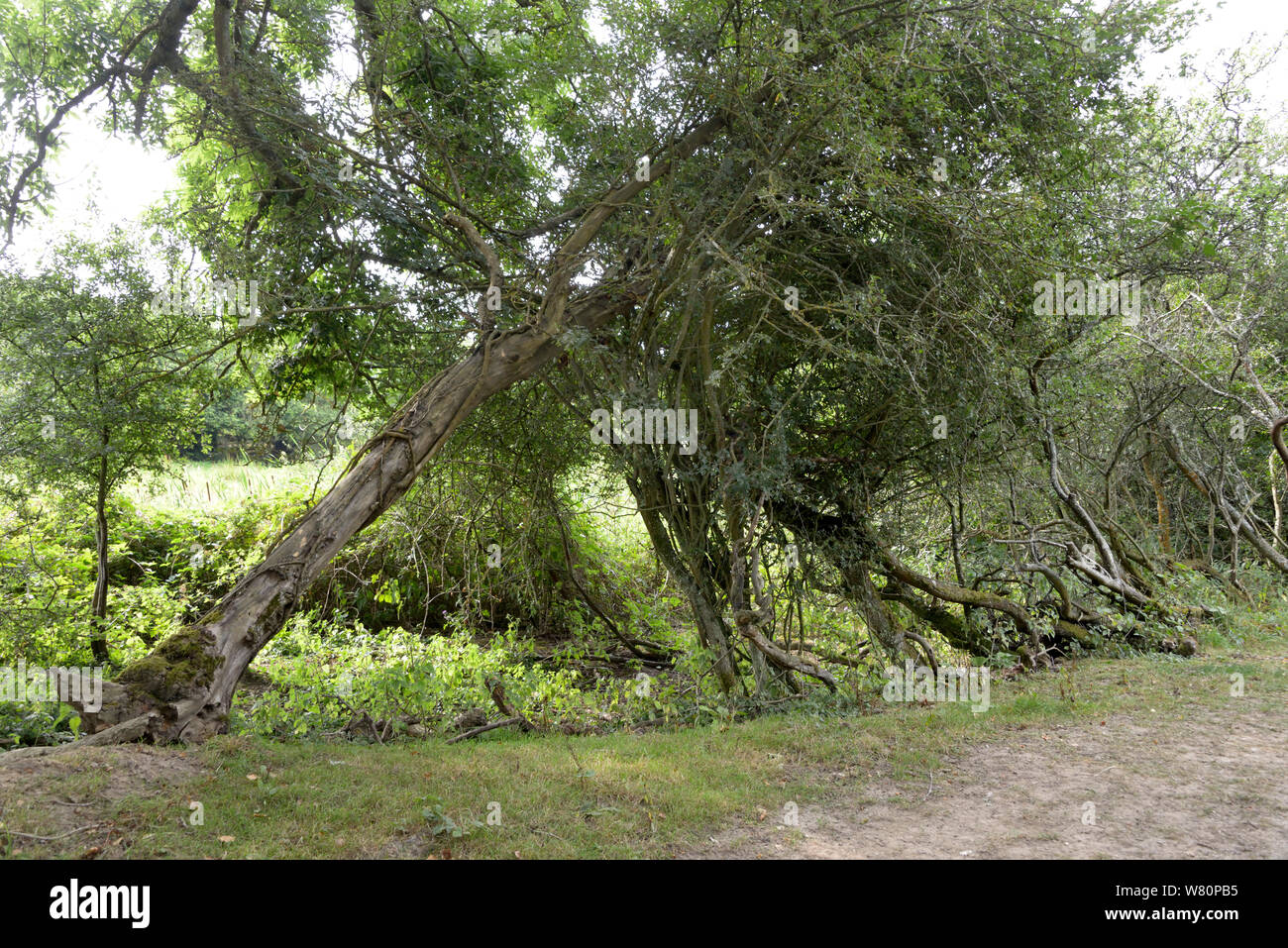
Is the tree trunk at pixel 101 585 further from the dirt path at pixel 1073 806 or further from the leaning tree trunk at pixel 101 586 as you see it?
the dirt path at pixel 1073 806

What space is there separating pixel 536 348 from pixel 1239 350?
28.3 ft

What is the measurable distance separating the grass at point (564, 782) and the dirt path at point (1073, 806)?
203 millimetres

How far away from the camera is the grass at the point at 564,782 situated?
140 inches

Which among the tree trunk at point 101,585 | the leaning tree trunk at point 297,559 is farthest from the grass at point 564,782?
the tree trunk at point 101,585

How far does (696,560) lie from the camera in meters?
7.25

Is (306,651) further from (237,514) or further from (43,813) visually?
(43,813)

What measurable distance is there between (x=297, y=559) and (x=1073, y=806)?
5015mm

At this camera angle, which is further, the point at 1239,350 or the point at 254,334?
the point at 1239,350

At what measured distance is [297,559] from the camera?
5.48m

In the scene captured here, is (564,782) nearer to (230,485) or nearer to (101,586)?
(101,586)

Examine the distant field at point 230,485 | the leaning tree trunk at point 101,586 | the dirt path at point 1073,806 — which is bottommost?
the dirt path at point 1073,806

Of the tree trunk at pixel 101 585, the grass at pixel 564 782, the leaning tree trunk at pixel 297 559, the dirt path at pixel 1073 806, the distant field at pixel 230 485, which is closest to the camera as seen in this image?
the grass at pixel 564 782

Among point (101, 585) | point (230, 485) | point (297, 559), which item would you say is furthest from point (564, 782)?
point (230, 485)
